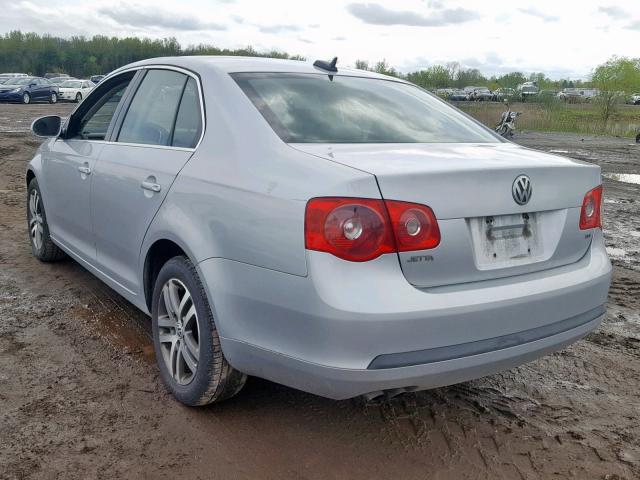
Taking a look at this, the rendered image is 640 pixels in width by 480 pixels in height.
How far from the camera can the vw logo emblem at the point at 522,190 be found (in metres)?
2.60

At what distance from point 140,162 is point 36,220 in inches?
103

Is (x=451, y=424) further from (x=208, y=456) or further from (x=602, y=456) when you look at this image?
(x=208, y=456)

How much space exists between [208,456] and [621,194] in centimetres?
962

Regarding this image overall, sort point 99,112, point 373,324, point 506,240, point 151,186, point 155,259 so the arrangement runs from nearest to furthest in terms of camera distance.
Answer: point 373,324 < point 506,240 < point 151,186 < point 155,259 < point 99,112

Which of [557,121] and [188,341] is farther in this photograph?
[557,121]

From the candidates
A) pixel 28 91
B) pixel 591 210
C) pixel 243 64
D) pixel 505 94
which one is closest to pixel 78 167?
pixel 243 64

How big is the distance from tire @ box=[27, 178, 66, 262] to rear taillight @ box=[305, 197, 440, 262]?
143 inches

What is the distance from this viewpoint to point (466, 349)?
2.45 meters

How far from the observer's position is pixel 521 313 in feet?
8.43

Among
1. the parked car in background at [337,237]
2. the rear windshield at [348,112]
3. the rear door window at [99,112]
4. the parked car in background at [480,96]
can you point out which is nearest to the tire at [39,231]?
the rear door window at [99,112]

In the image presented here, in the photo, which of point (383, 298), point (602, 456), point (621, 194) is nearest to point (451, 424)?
point (602, 456)

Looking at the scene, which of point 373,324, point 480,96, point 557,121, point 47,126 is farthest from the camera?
point 480,96

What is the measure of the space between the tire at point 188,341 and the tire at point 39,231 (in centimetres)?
247

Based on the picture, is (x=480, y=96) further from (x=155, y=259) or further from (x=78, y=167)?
(x=155, y=259)
